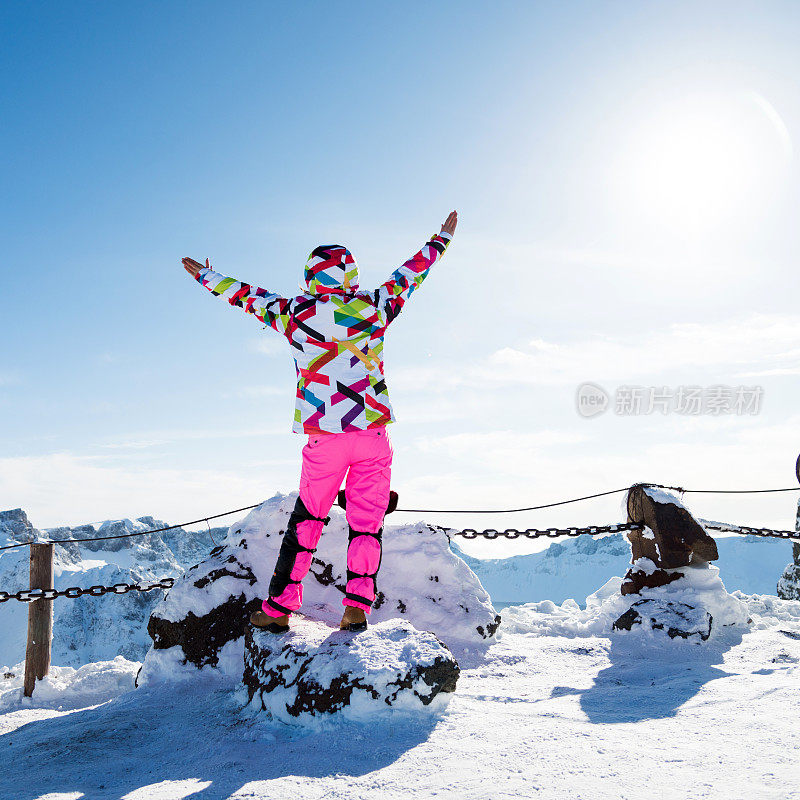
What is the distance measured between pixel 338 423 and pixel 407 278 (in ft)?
3.59

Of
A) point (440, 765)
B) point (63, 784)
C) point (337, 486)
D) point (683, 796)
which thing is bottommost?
point (63, 784)

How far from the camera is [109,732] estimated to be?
258 cm

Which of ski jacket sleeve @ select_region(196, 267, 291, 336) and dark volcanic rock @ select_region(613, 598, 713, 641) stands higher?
ski jacket sleeve @ select_region(196, 267, 291, 336)

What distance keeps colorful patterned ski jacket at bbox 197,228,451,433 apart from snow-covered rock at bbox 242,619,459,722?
1.09 metres

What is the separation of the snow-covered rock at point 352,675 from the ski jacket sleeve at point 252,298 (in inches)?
70.5

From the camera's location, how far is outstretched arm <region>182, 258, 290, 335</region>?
3326 millimetres

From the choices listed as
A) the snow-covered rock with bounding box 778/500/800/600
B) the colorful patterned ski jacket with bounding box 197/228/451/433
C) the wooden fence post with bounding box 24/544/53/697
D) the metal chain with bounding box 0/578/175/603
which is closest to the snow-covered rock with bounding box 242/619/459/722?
the colorful patterned ski jacket with bounding box 197/228/451/433

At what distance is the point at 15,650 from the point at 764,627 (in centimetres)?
8330

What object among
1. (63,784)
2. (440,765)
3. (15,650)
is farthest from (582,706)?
(15,650)

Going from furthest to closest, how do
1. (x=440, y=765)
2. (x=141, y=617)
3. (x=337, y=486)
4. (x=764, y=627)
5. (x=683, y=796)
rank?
(x=141, y=617), (x=764, y=627), (x=337, y=486), (x=440, y=765), (x=683, y=796)

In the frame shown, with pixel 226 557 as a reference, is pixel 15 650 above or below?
below

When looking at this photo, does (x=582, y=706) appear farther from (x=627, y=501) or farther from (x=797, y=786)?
(x=627, y=501)

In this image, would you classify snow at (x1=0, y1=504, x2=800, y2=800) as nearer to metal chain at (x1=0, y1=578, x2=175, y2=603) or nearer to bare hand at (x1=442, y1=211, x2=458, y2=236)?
metal chain at (x1=0, y1=578, x2=175, y2=603)

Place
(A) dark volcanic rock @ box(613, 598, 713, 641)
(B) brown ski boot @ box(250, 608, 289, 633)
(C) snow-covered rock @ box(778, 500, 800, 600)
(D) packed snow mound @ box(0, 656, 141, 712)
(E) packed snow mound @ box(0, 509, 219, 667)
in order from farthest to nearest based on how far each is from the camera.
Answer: (E) packed snow mound @ box(0, 509, 219, 667)
(C) snow-covered rock @ box(778, 500, 800, 600)
(A) dark volcanic rock @ box(613, 598, 713, 641)
(D) packed snow mound @ box(0, 656, 141, 712)
(B) brown ski boot @ box(250, 608, 289, 633)
